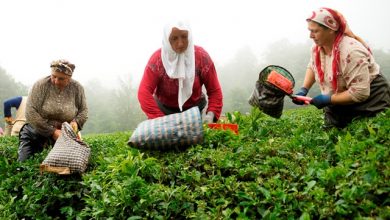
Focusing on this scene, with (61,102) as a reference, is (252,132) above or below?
below

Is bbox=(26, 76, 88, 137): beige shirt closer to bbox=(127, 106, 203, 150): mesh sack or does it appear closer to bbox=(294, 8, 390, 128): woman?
bbox=(127, 106, 203, 150): mesh sack

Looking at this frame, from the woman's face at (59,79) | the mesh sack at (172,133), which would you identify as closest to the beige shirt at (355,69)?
the mesh sack at (172,133)

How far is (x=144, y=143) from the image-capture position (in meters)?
2.82

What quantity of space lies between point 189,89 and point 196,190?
148 centimetres

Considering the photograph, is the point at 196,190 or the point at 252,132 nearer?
the point at 196,190

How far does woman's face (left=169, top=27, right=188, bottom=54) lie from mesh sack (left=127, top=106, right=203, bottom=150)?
31.5 inches

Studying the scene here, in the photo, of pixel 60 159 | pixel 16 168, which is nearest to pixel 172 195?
pixel 60 159

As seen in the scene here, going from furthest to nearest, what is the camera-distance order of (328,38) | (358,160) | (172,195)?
(328,38), (172,195), (358,160)

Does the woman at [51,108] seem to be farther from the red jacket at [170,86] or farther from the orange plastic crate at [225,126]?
the orange plastic crate at [225,126]

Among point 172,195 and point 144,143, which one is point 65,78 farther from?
point 172,195

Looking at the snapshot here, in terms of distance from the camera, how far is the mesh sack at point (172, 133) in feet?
9.12

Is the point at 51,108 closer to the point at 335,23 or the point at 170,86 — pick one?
the point at 170,86

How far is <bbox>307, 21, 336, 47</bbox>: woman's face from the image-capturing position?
9.12ft

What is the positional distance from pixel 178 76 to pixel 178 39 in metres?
0.35
